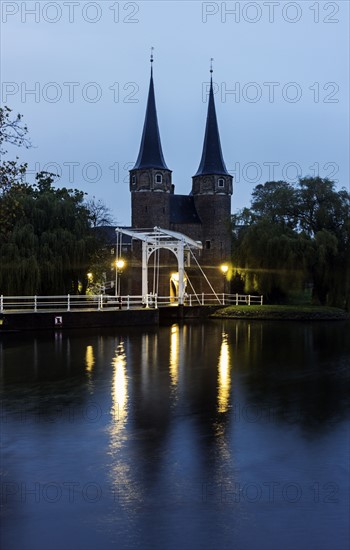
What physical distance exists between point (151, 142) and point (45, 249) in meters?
22.3

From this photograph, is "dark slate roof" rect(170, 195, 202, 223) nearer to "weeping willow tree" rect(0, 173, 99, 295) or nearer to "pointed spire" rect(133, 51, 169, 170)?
"pointed spire" rect(133, 51, 169, 170)

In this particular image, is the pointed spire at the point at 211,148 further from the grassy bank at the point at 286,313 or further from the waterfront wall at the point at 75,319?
the waterfront wall at the point at 75,319

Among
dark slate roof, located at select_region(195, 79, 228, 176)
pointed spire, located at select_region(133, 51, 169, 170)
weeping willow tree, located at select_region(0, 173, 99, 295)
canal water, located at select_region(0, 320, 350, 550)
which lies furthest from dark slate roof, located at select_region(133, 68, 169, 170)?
canal water, located at select_region(0, 320, 350, 550)

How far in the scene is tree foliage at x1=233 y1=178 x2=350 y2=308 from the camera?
→ 111 feet

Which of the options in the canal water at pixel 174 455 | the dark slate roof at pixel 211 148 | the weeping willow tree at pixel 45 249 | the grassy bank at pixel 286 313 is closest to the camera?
the canal water at pixel 174 455

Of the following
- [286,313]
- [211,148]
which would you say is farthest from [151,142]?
[286,313]

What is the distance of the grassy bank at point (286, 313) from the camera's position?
32781 mm

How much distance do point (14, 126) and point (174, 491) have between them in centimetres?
509

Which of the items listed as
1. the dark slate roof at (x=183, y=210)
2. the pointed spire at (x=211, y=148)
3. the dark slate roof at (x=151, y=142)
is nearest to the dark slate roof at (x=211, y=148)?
the pointed spire at (x=211, y=148)

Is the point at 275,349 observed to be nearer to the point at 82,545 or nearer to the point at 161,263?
the point at 82,545

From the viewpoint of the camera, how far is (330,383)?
1318cm

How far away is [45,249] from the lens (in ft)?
93.0

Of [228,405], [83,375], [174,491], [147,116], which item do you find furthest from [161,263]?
[174,491]

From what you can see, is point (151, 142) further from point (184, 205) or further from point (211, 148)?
point (184, 205)
